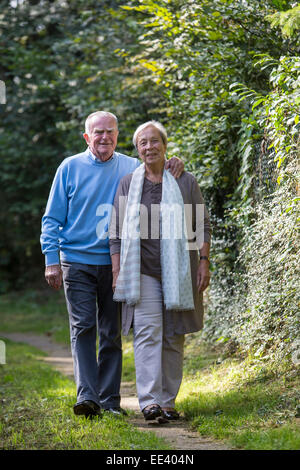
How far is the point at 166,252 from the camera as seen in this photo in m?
4.79

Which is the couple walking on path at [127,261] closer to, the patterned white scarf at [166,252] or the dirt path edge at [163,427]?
the patterned white scarf at [166,252]

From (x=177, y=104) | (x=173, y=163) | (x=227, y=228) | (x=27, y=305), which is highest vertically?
(x=177, y=104)

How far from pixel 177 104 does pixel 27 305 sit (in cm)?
934

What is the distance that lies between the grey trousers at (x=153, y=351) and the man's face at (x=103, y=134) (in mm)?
988

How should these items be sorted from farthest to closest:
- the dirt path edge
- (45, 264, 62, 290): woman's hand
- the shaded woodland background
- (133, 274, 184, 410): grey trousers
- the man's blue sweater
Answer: the shaded woodland background
the man's blue sweater
(45, 264, 62, 290): woman's hand
(133, 274, 184, 410): grey trousers
the dirt path edge

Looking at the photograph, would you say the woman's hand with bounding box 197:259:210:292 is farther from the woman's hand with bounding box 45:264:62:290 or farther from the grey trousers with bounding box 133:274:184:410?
the woman's hand with bounding box 45:264:62:290

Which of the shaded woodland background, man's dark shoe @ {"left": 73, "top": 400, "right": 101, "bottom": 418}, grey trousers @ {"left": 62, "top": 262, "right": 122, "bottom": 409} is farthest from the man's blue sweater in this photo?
the shaded woodland background

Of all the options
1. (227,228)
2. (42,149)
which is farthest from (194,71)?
(42,149)

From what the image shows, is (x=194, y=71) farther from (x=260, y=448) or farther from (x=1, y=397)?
(x=260, y=448)

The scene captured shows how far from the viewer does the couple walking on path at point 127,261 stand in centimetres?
477

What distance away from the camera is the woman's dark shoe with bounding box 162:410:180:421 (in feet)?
15.7

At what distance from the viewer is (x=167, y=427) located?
457 centimetres

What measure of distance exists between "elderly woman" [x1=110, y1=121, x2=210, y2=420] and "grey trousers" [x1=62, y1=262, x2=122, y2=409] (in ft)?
0.62

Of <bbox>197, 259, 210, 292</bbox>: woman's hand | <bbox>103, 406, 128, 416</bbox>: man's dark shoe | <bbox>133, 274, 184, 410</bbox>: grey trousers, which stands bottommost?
<bbox>103, 406, 128, 416</bbox>: man's dark shoe
